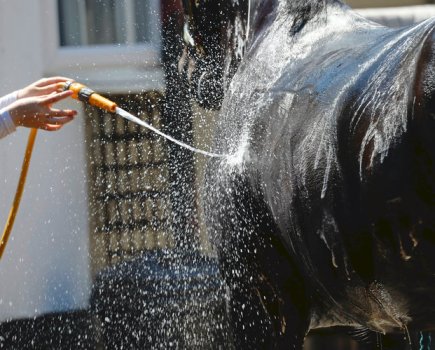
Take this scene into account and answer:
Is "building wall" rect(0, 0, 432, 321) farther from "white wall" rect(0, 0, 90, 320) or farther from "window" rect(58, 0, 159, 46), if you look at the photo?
"window" rect(58, 0, 159, 46)

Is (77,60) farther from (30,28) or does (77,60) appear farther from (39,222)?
(39,222)

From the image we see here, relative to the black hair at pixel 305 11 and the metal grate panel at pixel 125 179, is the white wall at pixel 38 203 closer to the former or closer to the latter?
the metal grate panel at pixel 125 179

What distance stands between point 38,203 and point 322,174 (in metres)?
4.33

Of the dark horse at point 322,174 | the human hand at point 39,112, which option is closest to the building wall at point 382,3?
the dark horse at point 322,174

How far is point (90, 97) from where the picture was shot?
3.14 meters

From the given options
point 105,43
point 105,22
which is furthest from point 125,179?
point 105,22

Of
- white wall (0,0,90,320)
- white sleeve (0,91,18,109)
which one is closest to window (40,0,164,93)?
white wall (0,0,90,320)

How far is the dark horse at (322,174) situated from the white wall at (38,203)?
3.17m

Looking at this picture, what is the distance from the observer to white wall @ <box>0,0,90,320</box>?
6.27 metres

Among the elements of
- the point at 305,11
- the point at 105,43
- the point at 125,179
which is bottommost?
the point at 125,179

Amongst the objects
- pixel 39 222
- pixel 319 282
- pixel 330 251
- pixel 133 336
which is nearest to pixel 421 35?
pixel 330 251

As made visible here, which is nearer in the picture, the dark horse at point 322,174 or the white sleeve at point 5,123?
the dark horse at point 322,174

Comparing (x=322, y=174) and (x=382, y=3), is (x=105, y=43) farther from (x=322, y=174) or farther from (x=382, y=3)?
(x=322, y=174)

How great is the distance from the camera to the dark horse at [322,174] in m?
1.96
